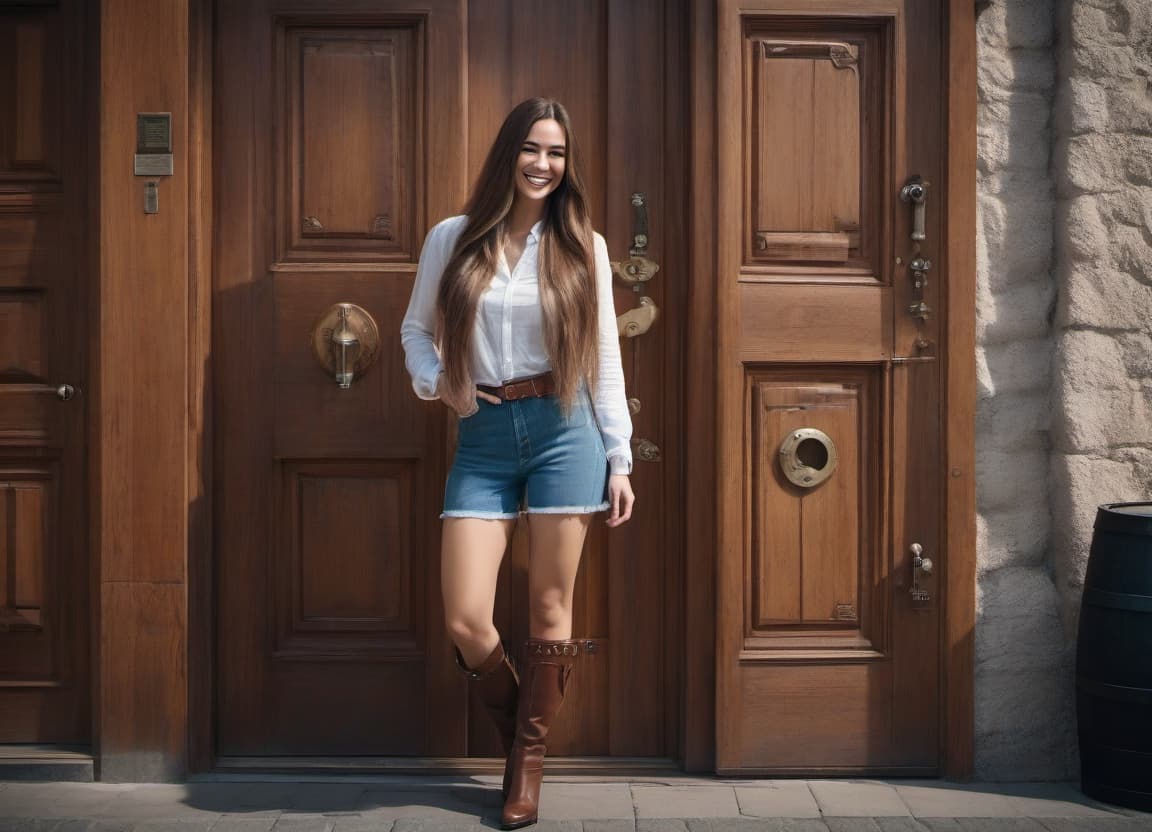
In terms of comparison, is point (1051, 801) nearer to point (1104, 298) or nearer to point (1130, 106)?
point (1104, 298)

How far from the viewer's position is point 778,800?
319 cm

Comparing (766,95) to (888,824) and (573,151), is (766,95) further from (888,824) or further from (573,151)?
(888,824)

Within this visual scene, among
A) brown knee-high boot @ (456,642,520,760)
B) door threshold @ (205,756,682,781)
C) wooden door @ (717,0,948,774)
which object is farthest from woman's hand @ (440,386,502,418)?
door threshold @ (205,756,682,781)

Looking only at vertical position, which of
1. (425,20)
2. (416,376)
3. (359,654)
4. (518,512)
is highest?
(425,20)

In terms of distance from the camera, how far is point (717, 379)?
10.9 feet

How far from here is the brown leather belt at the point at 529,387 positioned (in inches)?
116

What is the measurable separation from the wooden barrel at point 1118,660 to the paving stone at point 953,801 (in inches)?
10.4

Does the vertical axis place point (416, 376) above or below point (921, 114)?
below

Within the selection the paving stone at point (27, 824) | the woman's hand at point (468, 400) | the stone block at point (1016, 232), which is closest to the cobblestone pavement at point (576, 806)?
the paving stone at point (27, 824)

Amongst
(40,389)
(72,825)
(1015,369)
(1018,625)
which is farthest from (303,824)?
(1015,369)

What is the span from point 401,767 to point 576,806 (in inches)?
21.5

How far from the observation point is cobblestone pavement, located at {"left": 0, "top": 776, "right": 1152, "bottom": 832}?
9.83 feet

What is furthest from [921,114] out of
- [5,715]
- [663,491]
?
[5,715]

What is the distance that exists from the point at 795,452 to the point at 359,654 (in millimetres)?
1359
